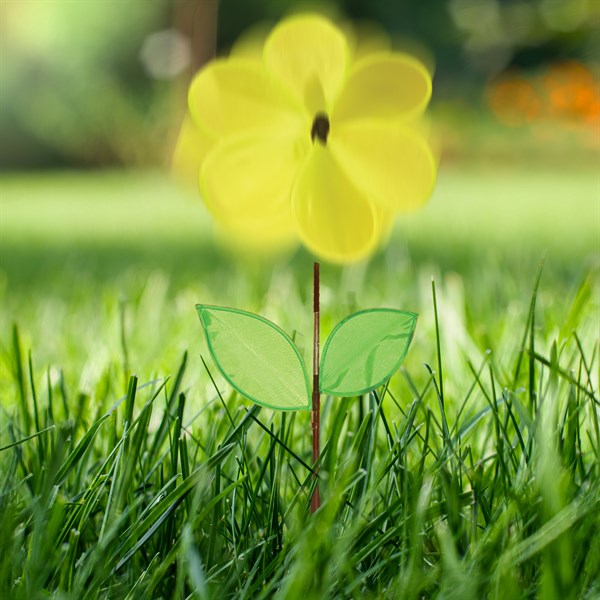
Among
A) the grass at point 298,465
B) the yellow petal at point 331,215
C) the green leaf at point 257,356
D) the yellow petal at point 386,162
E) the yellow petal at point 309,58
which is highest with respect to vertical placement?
the yellow petal at point 309,58

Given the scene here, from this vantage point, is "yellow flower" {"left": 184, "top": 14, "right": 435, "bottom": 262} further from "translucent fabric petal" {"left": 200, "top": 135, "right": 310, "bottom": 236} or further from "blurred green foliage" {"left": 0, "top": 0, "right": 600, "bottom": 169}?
"blurred green foliage" {"left": 0, "top": 0, "right": 600, "bottom": 169}

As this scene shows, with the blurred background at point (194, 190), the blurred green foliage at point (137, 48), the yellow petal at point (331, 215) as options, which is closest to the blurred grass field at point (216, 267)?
the blurred background at point (194, 190)

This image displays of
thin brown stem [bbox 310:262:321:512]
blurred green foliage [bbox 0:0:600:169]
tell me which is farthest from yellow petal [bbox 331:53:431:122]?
blurred green foliage [bbox 0:0:600:169]

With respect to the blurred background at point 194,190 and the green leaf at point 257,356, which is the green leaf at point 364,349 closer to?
the green leaf at point 257,356

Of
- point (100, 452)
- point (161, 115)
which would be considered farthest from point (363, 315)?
point (161, 115)

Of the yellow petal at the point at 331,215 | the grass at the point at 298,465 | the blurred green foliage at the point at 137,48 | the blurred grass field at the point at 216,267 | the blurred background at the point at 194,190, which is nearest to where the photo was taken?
the grass at the point at 298,465

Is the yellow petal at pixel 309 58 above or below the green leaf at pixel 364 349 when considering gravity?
above

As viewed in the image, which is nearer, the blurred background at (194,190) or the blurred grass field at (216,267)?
the blurred grass field at (216,267)

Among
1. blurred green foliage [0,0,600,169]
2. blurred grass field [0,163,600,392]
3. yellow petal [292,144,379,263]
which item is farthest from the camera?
blurred green foliage [0,0,600,169]
